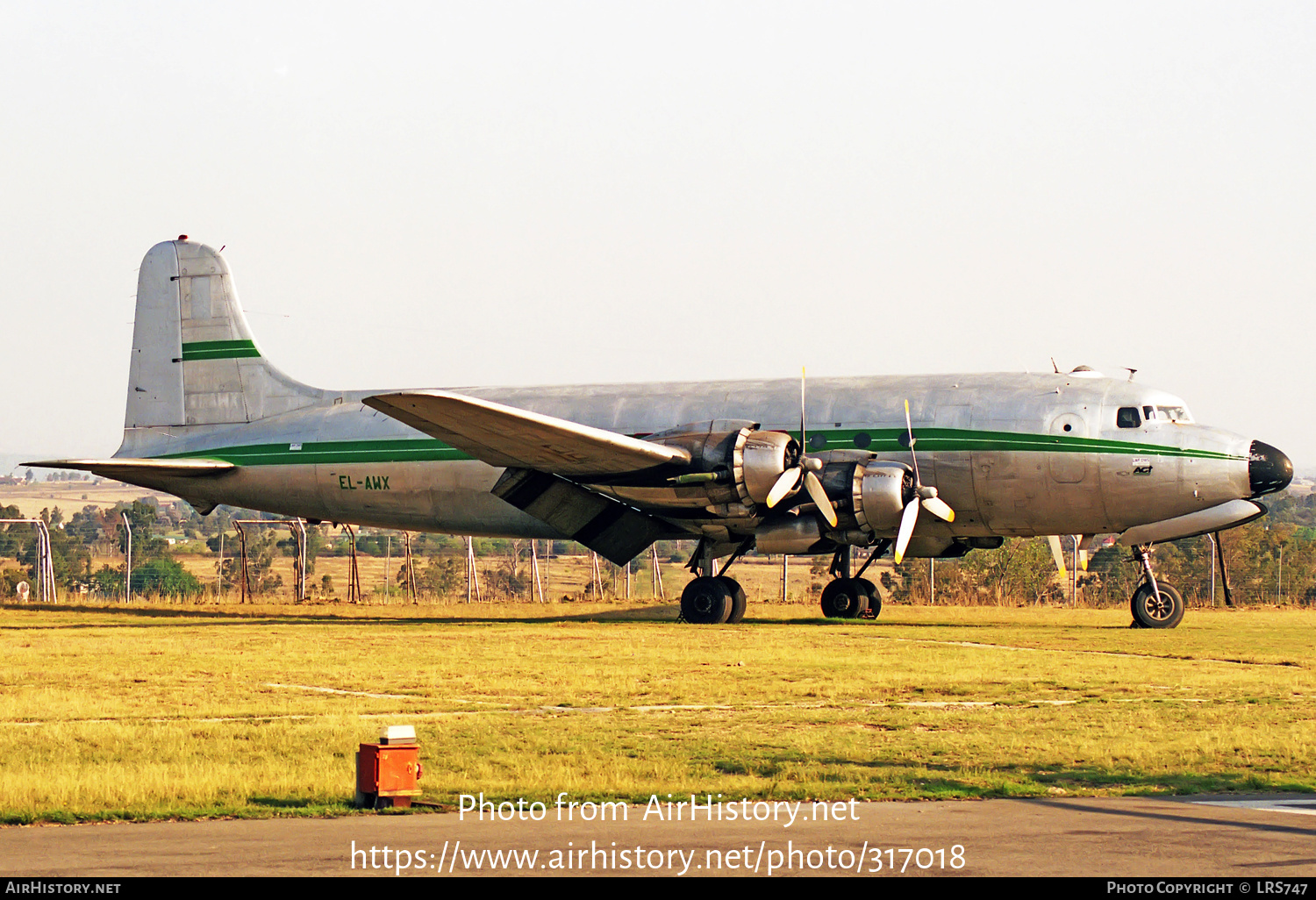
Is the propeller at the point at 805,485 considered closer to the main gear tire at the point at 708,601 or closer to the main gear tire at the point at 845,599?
the main gear tire at the point at 708,601

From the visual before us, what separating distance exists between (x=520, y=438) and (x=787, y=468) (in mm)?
4982

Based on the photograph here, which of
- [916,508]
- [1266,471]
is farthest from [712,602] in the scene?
[1266,471]

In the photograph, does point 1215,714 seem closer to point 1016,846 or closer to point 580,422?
point 1016,846

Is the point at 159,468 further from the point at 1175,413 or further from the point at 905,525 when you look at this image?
the point at 1175,413

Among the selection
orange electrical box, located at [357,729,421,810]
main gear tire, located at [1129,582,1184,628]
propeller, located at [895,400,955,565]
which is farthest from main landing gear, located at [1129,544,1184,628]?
orange electrical box, located at [357,729,421,810]

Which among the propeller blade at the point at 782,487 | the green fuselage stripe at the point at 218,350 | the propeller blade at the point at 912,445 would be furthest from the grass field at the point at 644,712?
the green fuselage stripe at the point at 218,350

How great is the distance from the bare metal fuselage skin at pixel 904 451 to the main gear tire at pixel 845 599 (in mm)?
3298

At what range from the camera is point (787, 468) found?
26875mm

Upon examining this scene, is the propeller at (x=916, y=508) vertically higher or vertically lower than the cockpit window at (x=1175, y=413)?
lower

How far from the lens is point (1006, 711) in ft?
52.0

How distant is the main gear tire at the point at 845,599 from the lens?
103ft

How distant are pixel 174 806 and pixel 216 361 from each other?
86.0 feet

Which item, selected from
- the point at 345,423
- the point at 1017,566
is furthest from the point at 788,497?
the point at 1017,566
